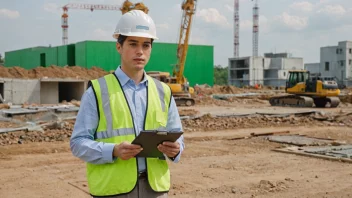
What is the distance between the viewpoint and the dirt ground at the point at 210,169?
22.8 feet

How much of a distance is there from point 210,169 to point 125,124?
6391 millimetres

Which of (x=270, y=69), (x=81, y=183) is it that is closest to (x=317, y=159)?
(x=81, y=183)

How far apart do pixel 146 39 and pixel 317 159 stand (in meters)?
7.95

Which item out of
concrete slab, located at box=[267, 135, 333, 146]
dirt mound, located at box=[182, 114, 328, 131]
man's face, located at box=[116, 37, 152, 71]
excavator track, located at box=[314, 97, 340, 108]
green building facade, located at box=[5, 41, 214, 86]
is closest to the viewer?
man's face, located at box=[116, 37, 152, 71]

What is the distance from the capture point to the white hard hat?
2.59 meters

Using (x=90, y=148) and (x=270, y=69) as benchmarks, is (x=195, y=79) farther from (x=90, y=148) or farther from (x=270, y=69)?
(x=90, y=148)

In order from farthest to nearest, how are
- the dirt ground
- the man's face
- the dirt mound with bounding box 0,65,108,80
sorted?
the dirt mound with bounding box 0,65,108,80 < the dirt ground < the man's face

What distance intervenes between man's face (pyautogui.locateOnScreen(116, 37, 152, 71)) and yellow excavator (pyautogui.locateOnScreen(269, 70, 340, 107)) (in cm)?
2485

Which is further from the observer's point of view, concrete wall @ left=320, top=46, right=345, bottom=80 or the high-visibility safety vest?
concrete wall @ left=320, top=46, right=345, bottom=80

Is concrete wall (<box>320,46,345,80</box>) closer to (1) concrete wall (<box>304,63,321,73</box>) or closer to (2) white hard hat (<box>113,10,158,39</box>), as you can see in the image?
(1) concrete wall (<box>304,63,321,73</box>)

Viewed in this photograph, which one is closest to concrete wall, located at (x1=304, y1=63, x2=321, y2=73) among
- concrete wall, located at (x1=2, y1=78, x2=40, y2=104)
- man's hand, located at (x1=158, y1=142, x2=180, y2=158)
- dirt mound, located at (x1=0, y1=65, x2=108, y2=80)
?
dirt mound, located at (x1=0, y1=65, x2=108, y2=80)

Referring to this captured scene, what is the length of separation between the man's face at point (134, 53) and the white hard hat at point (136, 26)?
0.11 ft

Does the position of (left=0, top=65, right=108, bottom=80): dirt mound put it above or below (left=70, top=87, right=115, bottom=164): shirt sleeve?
above

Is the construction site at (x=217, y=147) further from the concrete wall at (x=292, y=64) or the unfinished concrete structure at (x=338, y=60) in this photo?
the concrete wall at (x=292, y=64)
